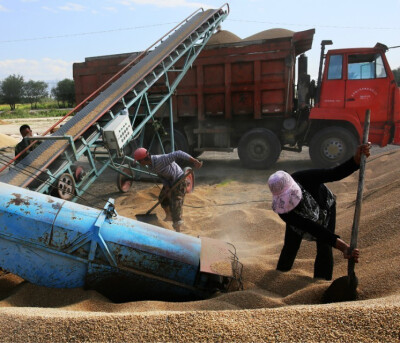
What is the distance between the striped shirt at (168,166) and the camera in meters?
5.35

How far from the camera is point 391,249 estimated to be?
360 centimetres

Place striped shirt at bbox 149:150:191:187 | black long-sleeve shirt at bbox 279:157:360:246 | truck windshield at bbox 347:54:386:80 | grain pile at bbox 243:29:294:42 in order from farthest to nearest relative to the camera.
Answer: grain pile at bbox 243:29:294:42 < truck windshield at bbox 347:54:386:80 < striped shirt at bbox 149:150:191:187 < black long-sleeve shirt at bbox 279:157:360:246

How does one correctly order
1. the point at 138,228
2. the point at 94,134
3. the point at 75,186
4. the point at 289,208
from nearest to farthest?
1. the point at 289,208
2. the point at 138,228
3. the point at 75,186
4. the point at 94,134

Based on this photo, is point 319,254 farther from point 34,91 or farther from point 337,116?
point 34,91

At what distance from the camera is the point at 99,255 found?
11.0ft

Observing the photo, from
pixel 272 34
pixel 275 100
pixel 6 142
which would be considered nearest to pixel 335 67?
pixel 275 100

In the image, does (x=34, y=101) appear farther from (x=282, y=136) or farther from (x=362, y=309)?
(x=362, y=309)

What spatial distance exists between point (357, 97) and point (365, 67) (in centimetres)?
71

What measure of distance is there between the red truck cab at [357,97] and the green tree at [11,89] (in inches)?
2302

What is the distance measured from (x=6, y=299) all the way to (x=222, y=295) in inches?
75.7

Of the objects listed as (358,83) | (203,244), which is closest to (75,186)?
(203,244)

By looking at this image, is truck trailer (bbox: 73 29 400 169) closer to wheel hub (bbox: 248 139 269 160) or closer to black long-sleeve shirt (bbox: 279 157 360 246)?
wheel hub (bbox: 248 139 269 160)

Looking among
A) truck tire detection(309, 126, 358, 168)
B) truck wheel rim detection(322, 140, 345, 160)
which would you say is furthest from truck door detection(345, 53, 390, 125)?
truck wheel rim detection(322, 140, 345, 160)

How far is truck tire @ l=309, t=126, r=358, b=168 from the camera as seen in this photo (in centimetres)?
886
